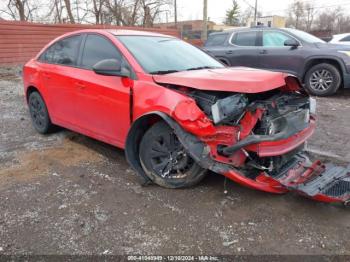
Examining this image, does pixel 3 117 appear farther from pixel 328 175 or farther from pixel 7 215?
pixel 328 175

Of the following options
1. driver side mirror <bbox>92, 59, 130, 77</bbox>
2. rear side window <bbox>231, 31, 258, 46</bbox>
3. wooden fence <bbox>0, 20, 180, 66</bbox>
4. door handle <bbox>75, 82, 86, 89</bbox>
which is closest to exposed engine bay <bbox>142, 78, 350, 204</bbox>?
driver side mirror <bbox>92, 59, 130, 77</bbox>

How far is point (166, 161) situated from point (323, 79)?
6376 mm

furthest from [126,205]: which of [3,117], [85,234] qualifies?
[3,117]

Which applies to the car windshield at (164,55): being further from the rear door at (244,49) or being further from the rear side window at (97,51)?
the rear door at (244,49)

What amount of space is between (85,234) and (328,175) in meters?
2.31

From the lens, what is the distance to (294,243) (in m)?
2.88

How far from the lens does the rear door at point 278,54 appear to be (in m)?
8.99

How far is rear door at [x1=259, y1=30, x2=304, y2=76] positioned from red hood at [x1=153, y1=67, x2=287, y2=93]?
5.87 meters

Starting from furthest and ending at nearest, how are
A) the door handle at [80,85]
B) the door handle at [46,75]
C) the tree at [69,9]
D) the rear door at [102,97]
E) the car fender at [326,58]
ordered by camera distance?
1. the tree at [69,9]
2. the car fender at [326,58]
3. the door handle at [46,75]
4. the door handle at [80,85]
5. the rear door at [102,97]

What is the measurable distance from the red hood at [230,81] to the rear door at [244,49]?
635 centimetres

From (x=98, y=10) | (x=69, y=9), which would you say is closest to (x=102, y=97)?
(x=69, y=9)

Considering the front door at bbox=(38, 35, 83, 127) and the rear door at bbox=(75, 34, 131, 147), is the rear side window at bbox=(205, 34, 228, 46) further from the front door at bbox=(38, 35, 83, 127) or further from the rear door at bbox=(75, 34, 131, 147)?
the rear door at bbox=(75, 34, 131, 147)

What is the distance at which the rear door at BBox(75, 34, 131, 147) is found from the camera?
404cm

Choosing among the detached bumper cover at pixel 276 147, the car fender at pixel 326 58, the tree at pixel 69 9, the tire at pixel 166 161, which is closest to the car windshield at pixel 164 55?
the tire at pixel 166 161
